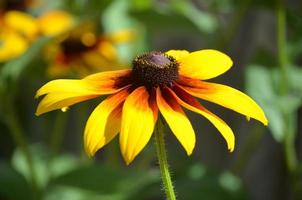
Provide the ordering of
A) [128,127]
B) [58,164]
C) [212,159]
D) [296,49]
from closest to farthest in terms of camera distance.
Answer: [128,127] < [296,49] < [58,164] < [212,159]

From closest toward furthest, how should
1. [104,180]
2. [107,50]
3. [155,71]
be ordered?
[155,71]
[104,180]
[107,50]

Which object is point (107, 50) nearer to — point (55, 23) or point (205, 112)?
point (55, 23)

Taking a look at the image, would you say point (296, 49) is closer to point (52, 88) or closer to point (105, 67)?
point (105, 67)

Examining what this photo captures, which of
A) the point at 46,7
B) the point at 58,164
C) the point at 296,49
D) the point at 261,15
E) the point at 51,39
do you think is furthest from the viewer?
the point at 46,7

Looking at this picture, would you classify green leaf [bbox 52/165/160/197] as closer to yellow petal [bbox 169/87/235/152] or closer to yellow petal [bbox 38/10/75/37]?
yellow petal [bbox 38/10/75/37]

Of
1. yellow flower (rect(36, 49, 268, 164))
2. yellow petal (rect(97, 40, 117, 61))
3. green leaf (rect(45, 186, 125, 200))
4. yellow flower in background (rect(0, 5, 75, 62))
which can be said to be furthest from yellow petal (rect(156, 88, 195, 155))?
yellow petal (rect(97, 40, 117, 61))

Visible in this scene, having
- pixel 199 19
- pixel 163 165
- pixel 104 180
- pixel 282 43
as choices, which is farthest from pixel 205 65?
pixel 199 19

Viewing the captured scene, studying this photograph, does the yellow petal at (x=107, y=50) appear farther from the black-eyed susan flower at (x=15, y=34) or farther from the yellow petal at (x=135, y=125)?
the yellow petal at (x=135, y=125)

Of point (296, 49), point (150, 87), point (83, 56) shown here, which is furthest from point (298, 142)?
point (150, 87)
